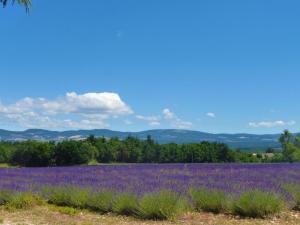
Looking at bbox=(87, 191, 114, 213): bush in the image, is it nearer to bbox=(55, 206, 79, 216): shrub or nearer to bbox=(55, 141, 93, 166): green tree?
bbox=(55, 206, 79, 216): shrub

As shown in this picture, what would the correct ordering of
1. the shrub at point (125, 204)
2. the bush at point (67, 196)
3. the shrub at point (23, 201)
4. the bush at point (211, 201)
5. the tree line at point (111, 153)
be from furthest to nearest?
the tree line at point (111, 153) < the shrub at point (23, 201) < the bush at point (67, 196) < the bush at point (211, 201) < the shrub at point (125, 204)

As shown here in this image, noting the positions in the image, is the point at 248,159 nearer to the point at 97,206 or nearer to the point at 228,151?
the point at 228,151

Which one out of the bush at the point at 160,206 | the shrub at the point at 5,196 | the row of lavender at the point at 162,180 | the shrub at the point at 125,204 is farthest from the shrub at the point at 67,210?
the bush at the point at 160,206

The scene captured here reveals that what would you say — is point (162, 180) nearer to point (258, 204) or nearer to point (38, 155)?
point (258, 204)

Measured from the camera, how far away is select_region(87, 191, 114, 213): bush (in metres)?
10.2

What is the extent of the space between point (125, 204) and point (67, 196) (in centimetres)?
250

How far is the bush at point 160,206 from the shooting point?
29.6 feet

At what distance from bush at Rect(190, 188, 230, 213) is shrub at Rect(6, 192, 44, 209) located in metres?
3.99

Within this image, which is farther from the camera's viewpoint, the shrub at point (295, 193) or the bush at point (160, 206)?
the shrub at point (295, 193)

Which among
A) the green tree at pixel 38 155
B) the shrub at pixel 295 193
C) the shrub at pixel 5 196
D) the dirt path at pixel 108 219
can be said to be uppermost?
the green tree at pixel 38 155

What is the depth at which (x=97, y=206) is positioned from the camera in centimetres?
1055

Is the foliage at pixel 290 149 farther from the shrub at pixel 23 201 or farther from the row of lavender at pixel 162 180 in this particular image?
the shrub at pixel 23 201

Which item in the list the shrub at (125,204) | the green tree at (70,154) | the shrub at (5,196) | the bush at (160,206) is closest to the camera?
the bush at (160,206)

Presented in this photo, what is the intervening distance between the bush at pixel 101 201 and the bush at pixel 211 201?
5.96 feet
